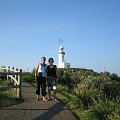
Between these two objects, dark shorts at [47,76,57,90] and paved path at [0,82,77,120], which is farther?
dark shorts at [47,76,57,90]

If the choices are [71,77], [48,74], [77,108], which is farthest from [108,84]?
[77,108]

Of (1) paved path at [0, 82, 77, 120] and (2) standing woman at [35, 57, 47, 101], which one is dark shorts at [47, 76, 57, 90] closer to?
(2) standing woman at [35, 57, 47, 101]

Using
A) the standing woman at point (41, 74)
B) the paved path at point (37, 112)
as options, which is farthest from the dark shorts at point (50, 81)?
the paved path at point (37, 112)

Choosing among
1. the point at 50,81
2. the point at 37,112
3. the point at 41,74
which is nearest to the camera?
the point at 37,112

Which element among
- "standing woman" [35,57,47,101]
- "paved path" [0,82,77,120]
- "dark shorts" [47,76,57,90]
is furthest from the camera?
"dark shorts" [47,76,57,90]

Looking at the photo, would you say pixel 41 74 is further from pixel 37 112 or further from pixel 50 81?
pixel 37 112

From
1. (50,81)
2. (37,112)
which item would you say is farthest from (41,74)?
(37,112)

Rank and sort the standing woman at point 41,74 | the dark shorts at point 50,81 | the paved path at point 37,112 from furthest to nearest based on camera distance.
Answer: the dark shorts at point 50,81
the standing woman at point 41,74
the paved path at point 37,112

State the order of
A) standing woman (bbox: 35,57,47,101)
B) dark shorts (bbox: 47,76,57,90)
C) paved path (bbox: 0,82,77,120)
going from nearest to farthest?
1. paved path (bbox: 0,82,77,120)
2. standing woman (bbox: 35,57,47,101)
3. dark shorts (bbox: 47,76,57,90)

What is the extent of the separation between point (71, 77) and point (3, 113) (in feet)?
54.7

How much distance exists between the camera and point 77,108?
1287cm

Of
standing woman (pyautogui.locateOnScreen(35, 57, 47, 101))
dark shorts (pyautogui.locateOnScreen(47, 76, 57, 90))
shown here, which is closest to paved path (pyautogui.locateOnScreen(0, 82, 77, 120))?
standing woman (pyautogui.locateOnScreen(35, 57, 47, 101))

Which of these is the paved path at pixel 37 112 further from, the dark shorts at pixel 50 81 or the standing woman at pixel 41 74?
the dark shorts at pixel 50 81

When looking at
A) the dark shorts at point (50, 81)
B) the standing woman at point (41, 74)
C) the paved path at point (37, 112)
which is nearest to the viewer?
the paved path at point (37, 112)
